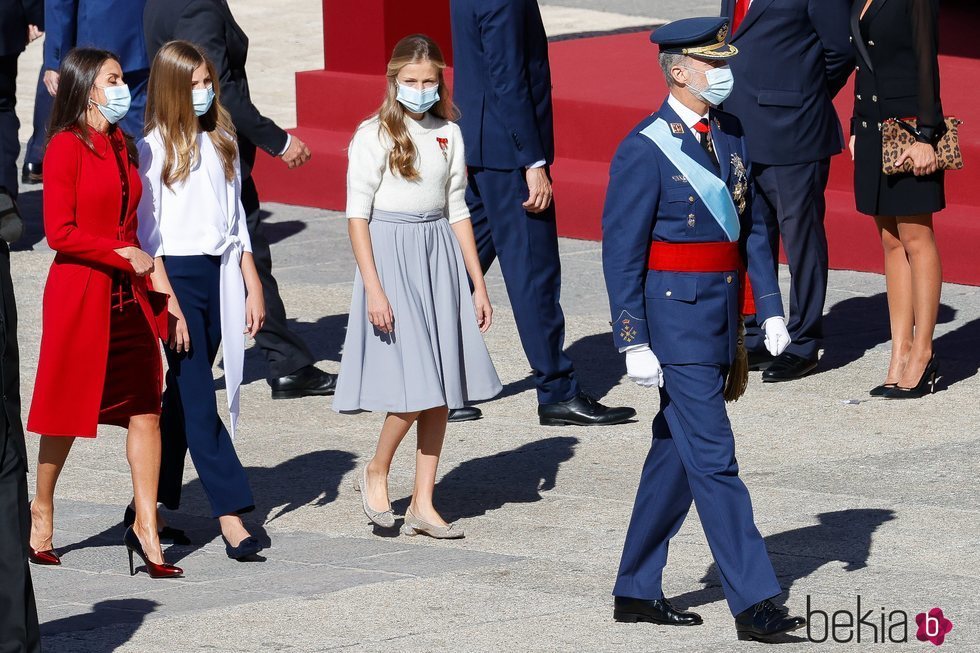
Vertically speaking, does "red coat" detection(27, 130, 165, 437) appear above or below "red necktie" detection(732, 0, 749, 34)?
below

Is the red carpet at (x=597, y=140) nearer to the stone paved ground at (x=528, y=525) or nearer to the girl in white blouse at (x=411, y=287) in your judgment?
the stone paved ground at (x=528, y=525)

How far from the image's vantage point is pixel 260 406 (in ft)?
29.2

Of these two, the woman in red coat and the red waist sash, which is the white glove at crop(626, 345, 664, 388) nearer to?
the red waist sash

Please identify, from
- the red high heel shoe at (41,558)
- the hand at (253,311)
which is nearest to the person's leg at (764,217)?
the hand at (253,311)

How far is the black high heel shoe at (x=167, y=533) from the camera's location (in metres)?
6.82

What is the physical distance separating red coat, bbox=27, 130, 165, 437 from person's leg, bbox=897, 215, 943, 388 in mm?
3741

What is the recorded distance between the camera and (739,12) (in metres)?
9.36

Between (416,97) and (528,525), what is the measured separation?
5.30 ft

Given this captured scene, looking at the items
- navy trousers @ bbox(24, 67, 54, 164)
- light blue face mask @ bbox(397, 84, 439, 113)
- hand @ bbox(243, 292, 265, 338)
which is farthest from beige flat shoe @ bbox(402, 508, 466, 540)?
navy trousers @ bbox(24, 67, 54, 164)

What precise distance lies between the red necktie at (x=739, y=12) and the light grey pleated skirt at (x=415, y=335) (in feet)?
9.59

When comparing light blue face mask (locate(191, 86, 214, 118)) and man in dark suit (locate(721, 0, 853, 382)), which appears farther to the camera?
man in dark suit (locate(721, 0, 853, 382))

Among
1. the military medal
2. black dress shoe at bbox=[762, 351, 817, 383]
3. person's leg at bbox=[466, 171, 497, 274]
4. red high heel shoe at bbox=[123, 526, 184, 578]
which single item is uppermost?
the military medal

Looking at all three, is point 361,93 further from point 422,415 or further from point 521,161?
point 422,415

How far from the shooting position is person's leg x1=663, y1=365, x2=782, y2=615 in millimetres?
5566
